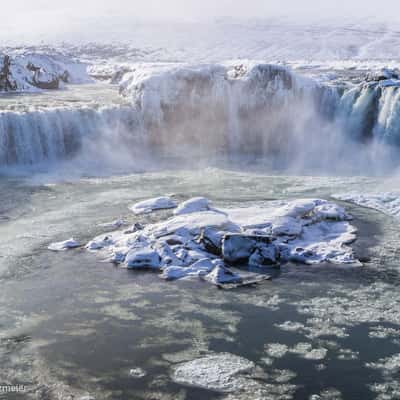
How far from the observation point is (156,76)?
28.8 metres

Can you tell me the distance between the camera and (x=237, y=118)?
98.2 ft

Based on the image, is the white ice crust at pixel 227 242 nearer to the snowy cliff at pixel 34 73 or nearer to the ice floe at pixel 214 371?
the ice floe at pixel 214 371

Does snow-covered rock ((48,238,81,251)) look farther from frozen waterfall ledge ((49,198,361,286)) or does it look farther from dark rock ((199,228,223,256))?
dark rock ((199,228,223,256))

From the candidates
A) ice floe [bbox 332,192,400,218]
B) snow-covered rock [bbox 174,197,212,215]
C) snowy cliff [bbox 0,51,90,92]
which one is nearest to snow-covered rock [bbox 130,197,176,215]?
snow-covered rock [bbox 174,197,212,215]

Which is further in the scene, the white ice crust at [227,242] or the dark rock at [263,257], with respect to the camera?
the dark rock at [263,257]

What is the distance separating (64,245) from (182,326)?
5105 millimetres

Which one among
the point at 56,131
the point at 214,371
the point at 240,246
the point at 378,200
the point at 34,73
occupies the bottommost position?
the point at 378,200

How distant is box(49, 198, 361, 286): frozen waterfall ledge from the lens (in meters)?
13.0

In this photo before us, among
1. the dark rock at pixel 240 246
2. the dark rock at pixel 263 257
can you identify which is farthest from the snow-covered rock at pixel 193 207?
the dark rock at pixel 263 257

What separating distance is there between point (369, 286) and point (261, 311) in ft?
8.43

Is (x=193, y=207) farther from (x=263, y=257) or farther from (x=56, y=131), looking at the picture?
(x=56, y=131)

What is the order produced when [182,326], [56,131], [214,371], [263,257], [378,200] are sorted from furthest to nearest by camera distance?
[56,131], [378,200], [263,257], [182,326], [214,371]

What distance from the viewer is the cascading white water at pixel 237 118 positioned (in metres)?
27.2

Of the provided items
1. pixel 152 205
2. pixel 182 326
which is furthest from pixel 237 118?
pixel 182 326
